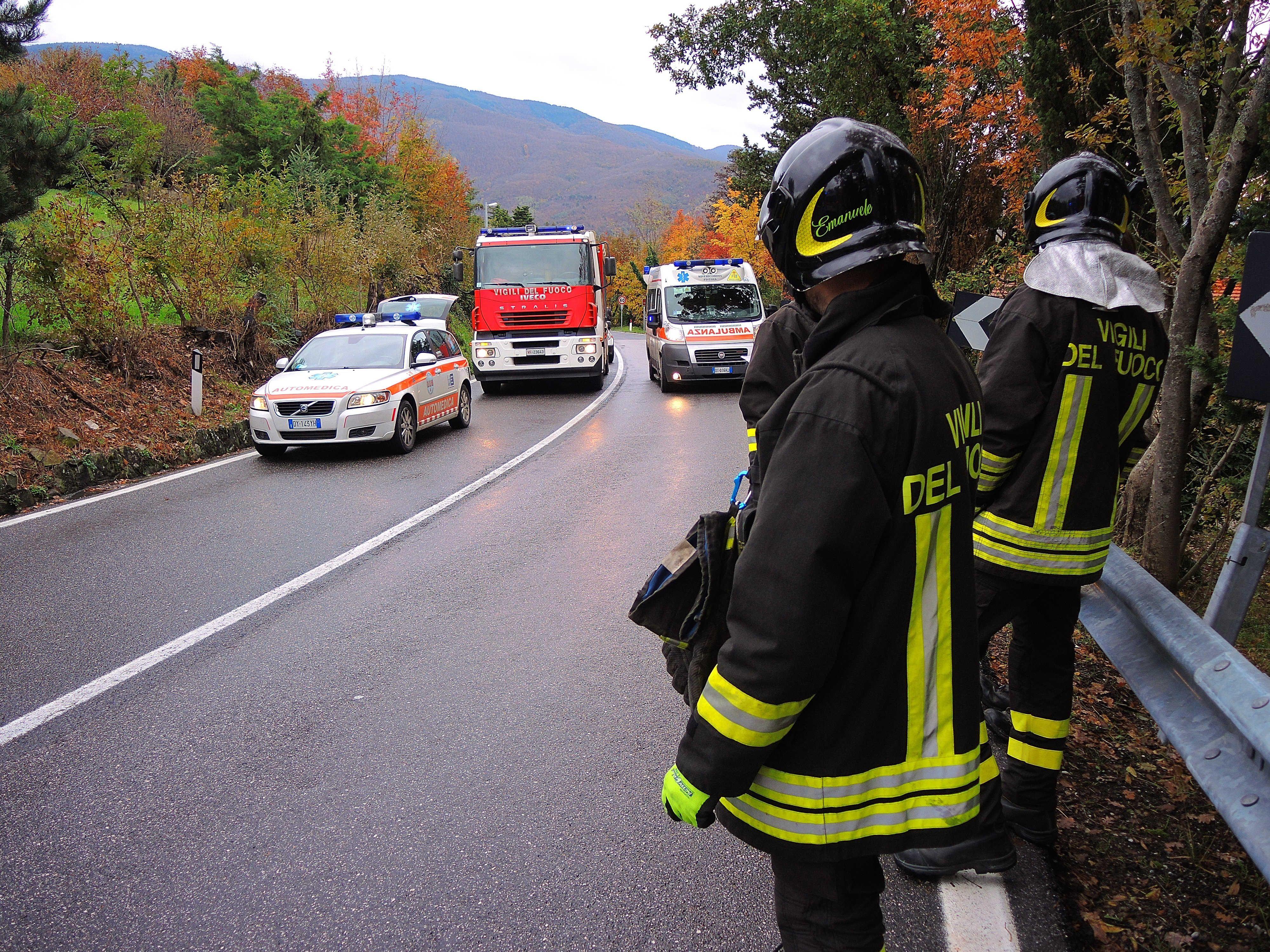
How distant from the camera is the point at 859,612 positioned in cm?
168

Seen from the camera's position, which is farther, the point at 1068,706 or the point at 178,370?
the point at 178,370

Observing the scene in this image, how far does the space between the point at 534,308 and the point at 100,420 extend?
29.0 feet

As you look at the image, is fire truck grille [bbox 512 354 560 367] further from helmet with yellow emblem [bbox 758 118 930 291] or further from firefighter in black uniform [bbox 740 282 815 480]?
helmet with yellow emblem [bbox 758 118 930 291]

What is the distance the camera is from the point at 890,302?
1.72 meters

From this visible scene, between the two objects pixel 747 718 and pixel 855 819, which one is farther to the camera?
pixel 855 819

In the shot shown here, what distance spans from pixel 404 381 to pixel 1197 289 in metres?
9.49

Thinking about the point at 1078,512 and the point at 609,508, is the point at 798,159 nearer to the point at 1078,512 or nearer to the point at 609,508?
the point at 1078,512

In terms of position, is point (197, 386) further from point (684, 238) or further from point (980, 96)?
point (684, 238)

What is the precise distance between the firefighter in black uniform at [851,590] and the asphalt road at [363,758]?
1.03 metres

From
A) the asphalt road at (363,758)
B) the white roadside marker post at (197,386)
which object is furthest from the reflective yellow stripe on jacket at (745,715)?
the white roadside marker post at (197,386)

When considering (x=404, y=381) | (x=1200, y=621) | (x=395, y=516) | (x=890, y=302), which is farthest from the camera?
(x=404, y=381)

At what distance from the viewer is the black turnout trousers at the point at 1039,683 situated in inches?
114

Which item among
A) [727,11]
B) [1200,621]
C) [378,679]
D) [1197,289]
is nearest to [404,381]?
[378,679]

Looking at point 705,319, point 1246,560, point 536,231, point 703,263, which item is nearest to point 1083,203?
point 1246,560
